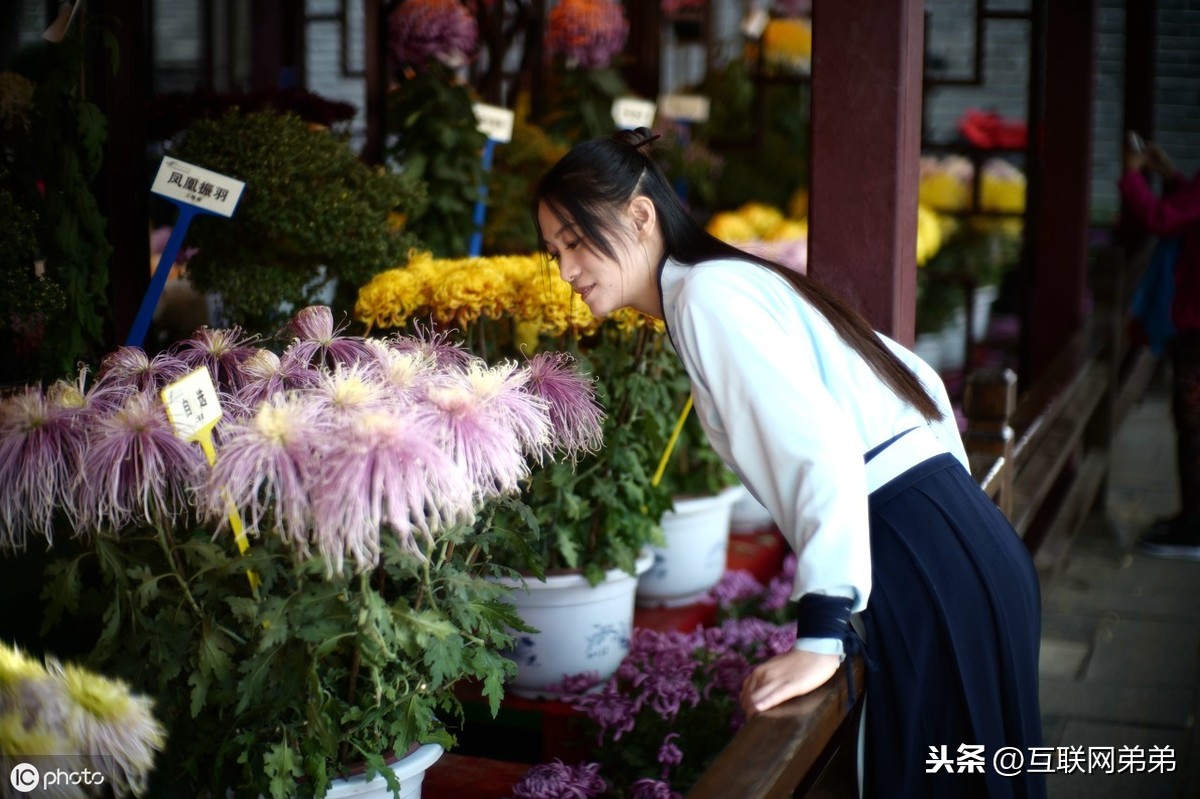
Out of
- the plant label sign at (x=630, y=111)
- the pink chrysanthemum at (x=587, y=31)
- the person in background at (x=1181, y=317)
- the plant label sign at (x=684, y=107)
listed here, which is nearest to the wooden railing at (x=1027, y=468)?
the person in background at (x=1181, y=317)

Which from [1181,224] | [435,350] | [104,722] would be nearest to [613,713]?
[435,350]

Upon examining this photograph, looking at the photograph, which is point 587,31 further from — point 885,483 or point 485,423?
point 485,423

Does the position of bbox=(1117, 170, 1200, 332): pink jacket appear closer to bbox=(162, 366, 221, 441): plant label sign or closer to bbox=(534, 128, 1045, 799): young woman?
bbox=(534, 128, 1045, 799): young woman

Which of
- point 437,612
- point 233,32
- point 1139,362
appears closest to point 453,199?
point 437,612

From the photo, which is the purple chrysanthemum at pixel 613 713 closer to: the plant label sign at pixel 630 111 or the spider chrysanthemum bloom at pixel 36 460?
the spider chrysanthemum bloom at pixel 36 460

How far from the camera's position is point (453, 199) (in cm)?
302

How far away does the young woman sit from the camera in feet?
5.27

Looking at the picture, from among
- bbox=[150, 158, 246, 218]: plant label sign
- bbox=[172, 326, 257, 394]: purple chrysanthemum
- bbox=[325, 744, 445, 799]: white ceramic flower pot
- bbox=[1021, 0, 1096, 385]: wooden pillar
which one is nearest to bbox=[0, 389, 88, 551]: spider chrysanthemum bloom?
bbox=[172, 326, 257, 394]: purple chrysanthemum

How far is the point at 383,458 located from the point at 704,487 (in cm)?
185

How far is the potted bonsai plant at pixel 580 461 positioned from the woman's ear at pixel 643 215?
1.71 feet

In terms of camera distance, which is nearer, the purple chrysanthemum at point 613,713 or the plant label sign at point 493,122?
the purple chrysanthemum at point 613,713

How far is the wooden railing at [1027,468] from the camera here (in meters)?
1.37

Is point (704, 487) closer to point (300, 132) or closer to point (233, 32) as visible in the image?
point (300, 132)

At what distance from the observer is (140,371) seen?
1624mm
